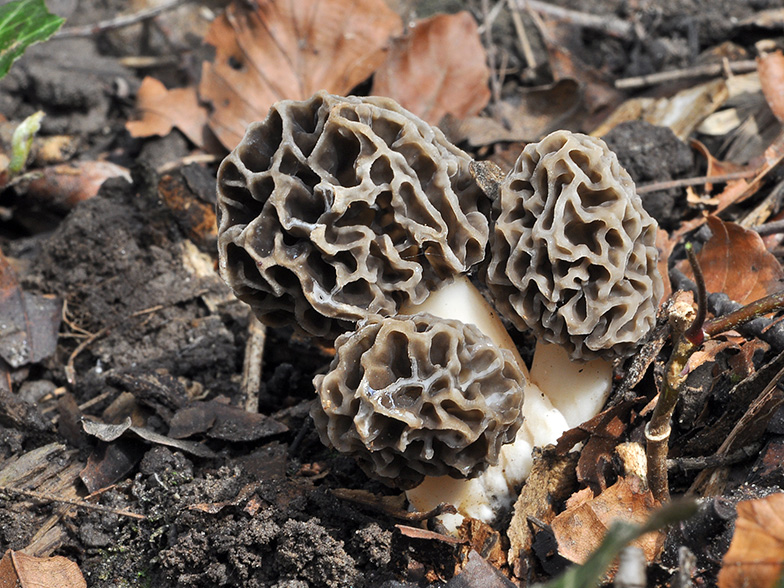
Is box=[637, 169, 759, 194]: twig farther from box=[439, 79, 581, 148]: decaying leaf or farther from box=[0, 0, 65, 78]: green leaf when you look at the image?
box=[0, 0, 65, 78]: green leaf

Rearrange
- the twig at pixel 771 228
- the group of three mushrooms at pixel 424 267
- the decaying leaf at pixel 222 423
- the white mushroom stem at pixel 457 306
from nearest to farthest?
the group of three mushrooms at pixel 424 267
the white mushroom stem at pixel 457 306
the decaying leaf at pixel 222 423
the twig at pixel 771 228

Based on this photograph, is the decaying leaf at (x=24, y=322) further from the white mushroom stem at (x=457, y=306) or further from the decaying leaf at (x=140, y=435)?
the white mushroom stem at (x=457, y=306)

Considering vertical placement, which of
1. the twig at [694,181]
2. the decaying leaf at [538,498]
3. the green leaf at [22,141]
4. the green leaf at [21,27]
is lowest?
the twig at [694,181]

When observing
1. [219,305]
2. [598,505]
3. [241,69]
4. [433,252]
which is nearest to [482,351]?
[433,252]

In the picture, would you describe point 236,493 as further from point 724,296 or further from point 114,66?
point 114,66

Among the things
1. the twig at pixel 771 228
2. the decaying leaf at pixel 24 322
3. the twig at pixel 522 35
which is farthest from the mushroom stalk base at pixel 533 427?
the twig at pixel 522 35

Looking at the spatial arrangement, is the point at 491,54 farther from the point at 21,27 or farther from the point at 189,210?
the point at 21,27
